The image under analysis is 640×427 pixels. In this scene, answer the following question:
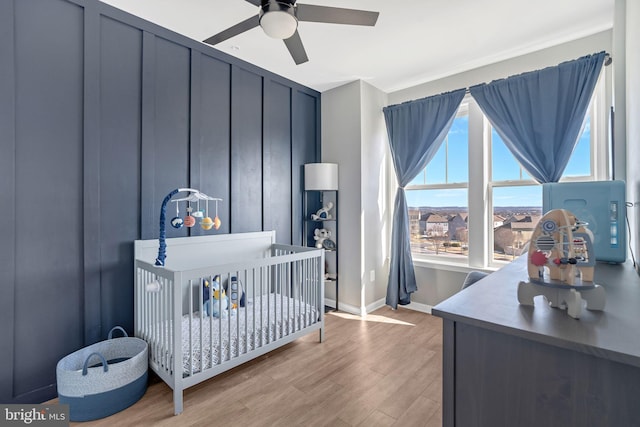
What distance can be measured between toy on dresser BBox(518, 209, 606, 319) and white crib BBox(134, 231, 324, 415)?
53.6 inches

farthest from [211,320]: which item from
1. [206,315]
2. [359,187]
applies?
[359,187]

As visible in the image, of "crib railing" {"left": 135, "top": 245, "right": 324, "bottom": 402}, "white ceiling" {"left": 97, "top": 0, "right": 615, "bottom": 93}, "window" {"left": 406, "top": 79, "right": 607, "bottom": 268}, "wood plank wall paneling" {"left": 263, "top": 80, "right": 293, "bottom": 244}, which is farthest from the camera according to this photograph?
"wood plank wall paneling" {"left": 263, "top": 80, "right": 293, "bottom": 244}

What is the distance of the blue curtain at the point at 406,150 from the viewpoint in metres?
2.97

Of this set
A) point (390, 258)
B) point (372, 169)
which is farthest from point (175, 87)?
point (390, 258)

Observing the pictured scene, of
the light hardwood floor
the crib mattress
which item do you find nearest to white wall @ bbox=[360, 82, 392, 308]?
the light hardwood floor

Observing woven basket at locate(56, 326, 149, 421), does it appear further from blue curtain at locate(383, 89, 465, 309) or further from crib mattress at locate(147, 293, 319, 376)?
blue curtain at locate(383, 89, 465, 309)

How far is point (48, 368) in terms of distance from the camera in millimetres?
1742

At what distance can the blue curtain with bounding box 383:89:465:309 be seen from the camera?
9.75 ft

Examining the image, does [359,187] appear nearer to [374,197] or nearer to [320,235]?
[374,197]

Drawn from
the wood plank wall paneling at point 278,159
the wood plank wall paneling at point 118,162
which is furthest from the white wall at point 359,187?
the wood plank wall paneling at point 118,162

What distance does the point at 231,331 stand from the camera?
6.37ft

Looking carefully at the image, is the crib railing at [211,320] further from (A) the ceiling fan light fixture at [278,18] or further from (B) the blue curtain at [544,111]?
(B) the blue curtain at [544,111]

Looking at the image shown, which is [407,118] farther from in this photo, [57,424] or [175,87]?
[57,424]
